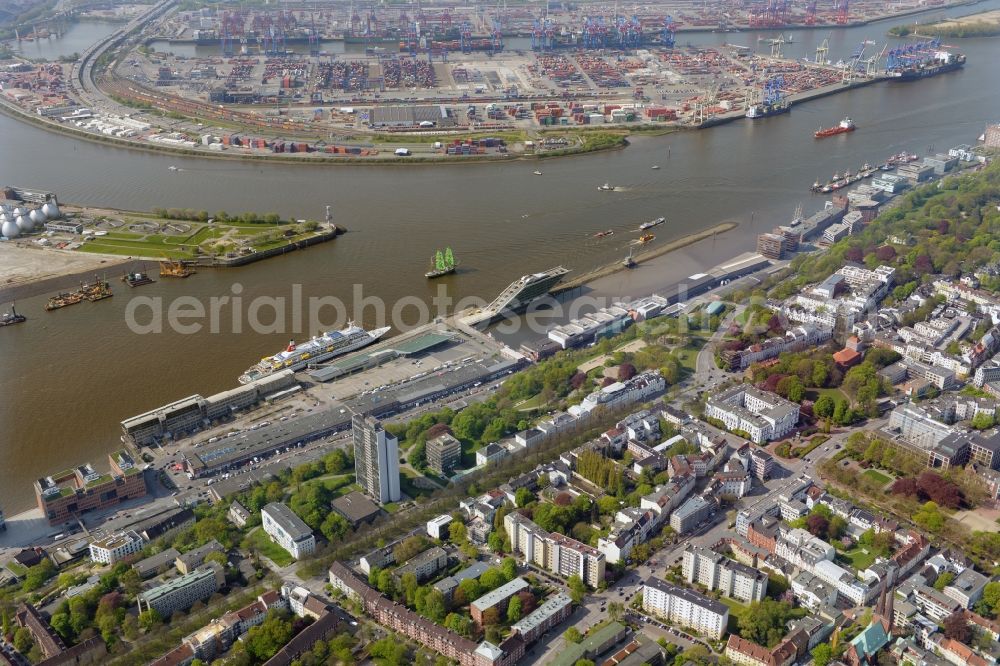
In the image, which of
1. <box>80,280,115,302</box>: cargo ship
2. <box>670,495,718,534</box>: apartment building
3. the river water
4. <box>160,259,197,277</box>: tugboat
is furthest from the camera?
<box>160,259,197,277</box>: tugboat

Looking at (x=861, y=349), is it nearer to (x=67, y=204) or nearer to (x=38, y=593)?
(x=38, y=593)

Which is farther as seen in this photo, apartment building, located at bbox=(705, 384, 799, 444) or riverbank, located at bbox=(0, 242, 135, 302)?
riverbank, located at bbox=(0, 242, 135, 302)

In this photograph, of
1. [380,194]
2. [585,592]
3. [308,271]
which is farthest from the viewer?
[380,194]

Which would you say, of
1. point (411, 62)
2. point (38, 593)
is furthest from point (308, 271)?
point (411, 62)

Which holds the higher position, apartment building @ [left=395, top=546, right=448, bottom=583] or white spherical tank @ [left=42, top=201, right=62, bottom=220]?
white spherical tank @ [left=42, top=201, right=62, bottom=220]

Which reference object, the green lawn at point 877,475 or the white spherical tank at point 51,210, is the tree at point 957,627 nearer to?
the green lawn at point 877,475

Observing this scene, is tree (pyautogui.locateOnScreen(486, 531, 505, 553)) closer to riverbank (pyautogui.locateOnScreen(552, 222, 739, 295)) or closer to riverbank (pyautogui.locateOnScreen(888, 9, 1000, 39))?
riverbank (pyautogui.locateOnScreen(552, 222, 739, 295))

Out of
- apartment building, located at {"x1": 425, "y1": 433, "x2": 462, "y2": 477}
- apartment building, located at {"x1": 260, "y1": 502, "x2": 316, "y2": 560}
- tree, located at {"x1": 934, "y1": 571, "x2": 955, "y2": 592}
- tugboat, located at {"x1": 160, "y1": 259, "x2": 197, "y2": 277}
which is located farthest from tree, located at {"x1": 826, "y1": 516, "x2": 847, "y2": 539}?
tugboat, located at {"x1": 160, "y1": 259, "x2": 197, "y2": 277}

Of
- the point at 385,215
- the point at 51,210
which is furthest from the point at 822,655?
the point at 51,210
